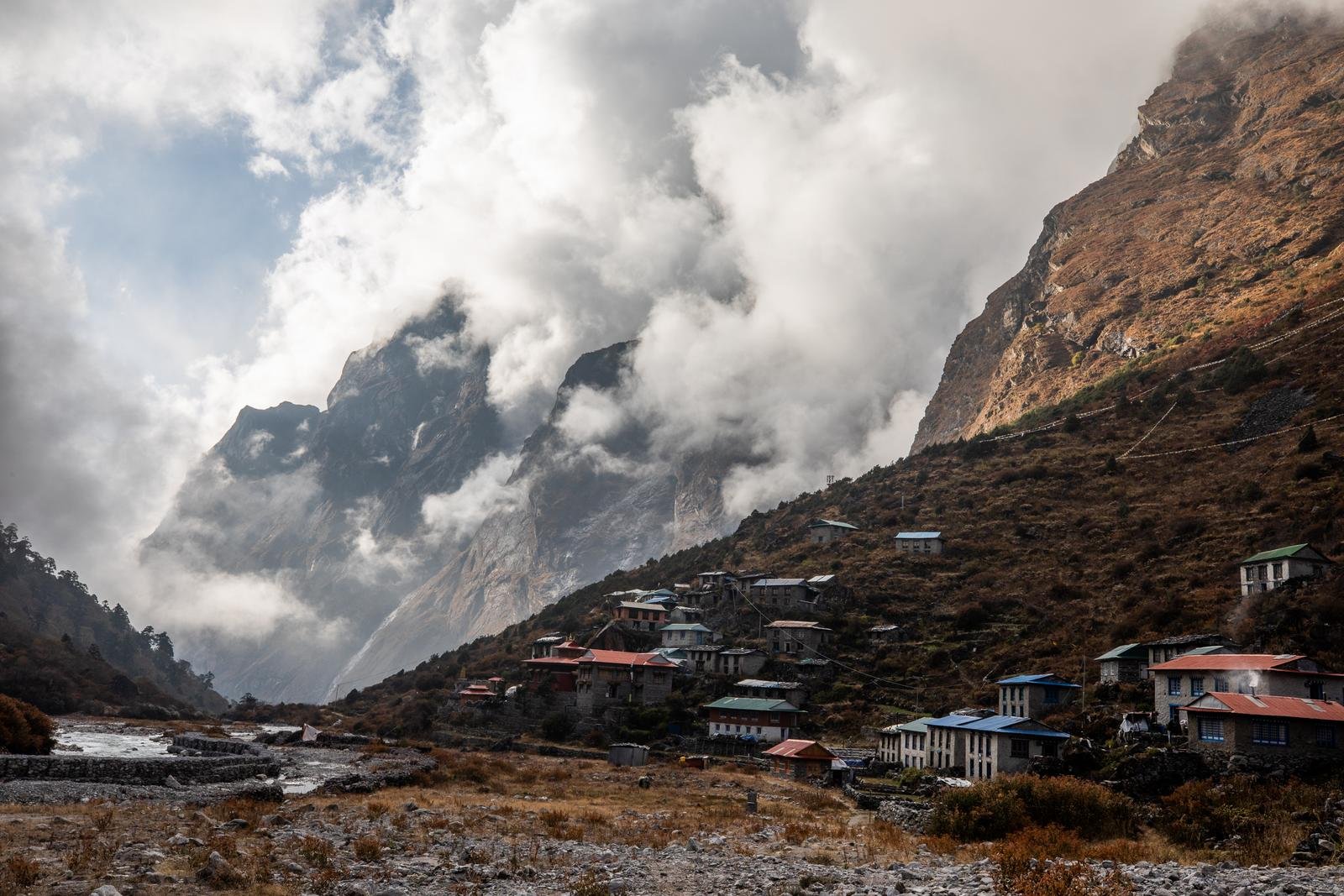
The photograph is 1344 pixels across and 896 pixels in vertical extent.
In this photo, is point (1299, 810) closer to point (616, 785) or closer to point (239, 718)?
point (616, 785)

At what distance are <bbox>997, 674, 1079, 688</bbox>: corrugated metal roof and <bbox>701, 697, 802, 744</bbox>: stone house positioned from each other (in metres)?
16.6

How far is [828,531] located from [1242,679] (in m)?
72.5

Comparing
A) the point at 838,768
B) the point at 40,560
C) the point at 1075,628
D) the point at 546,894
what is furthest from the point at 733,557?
the point at 40,560

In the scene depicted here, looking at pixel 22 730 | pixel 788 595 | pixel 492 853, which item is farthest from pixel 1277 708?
pixel 788 595

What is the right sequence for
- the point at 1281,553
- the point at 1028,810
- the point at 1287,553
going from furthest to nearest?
Answer: 1. the point at 1281,553
2. the point at 1287,553
3. the point at 1028,810

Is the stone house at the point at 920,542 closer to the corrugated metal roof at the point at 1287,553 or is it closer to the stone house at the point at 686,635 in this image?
the stone house at the point at 686,635

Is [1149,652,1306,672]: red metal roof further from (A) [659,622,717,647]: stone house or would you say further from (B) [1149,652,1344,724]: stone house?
(A) [659,622,717,647]: stone house

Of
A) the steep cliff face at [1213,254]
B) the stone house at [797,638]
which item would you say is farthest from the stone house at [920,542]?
the steep cliff face at [1213,254]

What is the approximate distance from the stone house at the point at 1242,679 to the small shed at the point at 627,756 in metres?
29.1

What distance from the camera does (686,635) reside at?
95812 mm

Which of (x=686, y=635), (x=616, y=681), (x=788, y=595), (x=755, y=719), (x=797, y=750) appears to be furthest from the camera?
(x=686, y=635)

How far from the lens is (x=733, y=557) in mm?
123438

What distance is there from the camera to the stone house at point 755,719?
2704 inches

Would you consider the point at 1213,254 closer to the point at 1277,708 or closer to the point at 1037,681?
the point at 1037,681
